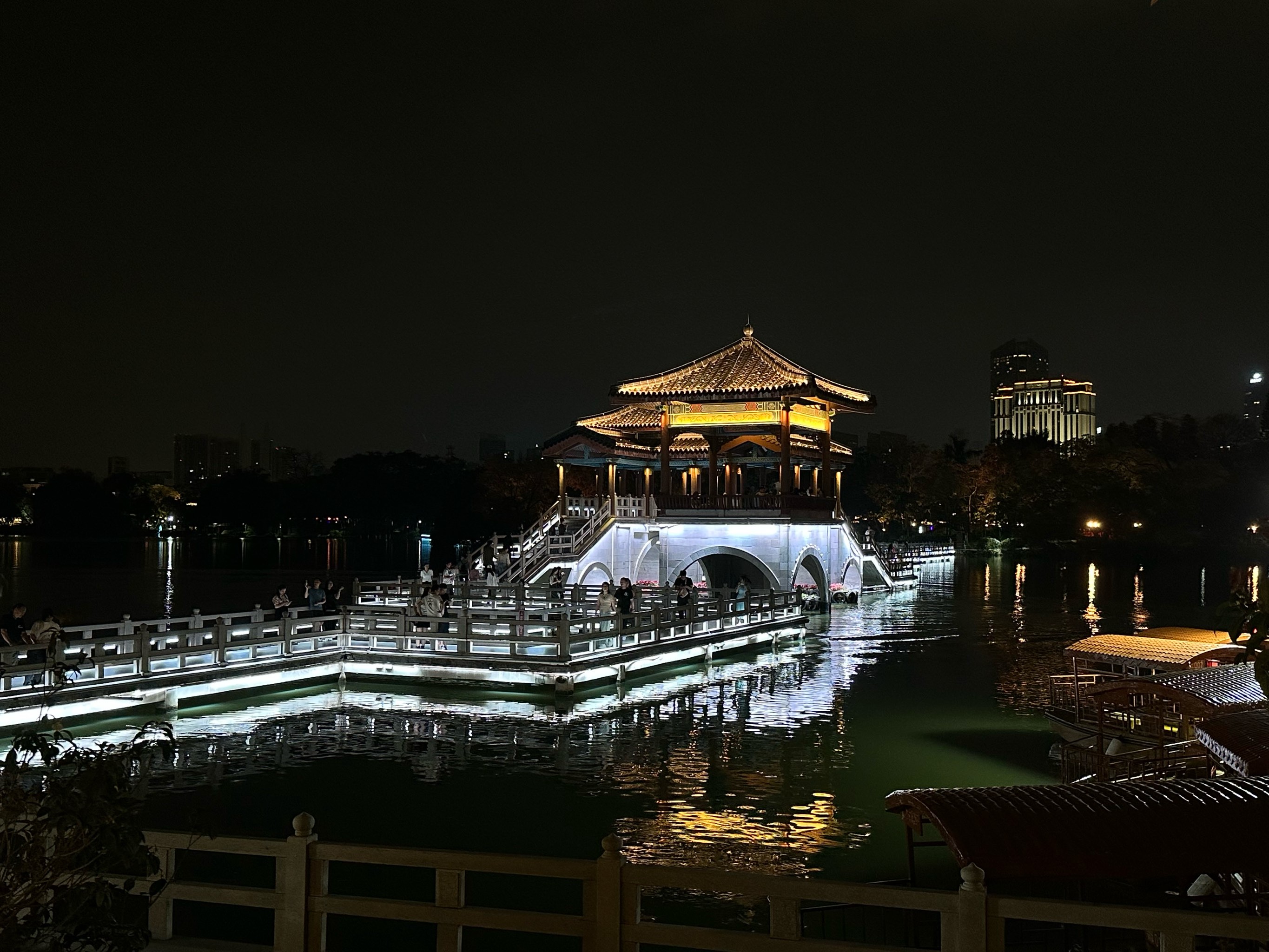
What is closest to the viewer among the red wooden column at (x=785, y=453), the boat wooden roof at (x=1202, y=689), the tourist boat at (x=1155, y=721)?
the tourist boat at (x=1155, y=721)

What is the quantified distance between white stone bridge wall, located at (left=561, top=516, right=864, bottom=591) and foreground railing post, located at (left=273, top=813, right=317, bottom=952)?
29.8 m

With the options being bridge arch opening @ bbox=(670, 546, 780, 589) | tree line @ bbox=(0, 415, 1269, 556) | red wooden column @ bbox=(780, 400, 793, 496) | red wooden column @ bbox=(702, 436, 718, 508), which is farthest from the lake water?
tree line @ bbox=(0, 415, 1269, 556)

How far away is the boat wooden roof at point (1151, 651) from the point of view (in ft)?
60.0

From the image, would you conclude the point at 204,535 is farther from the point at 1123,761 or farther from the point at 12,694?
the point at 1123,761

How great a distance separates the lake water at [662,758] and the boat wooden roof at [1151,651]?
1.58 m

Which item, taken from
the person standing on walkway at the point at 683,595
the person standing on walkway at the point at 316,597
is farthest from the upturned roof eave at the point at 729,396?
the person standing on walkway at the point at 316,597

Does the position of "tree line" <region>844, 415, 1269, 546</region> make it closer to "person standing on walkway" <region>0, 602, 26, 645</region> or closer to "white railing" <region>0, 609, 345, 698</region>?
"white railing" <region>0, 609, 345, 698</region>

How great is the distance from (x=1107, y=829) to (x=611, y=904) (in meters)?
3.66

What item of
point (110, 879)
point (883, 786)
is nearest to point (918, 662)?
point (883, 786)

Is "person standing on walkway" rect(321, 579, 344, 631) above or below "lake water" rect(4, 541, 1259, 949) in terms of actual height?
above

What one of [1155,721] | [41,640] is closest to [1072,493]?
[1155,721]

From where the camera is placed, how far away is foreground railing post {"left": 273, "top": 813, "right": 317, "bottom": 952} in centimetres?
637

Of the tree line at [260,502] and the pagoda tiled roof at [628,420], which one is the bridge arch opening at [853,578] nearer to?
Answer: the pagoda tiled roof at [628,420]

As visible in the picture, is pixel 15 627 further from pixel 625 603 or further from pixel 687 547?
pixel 687 547
